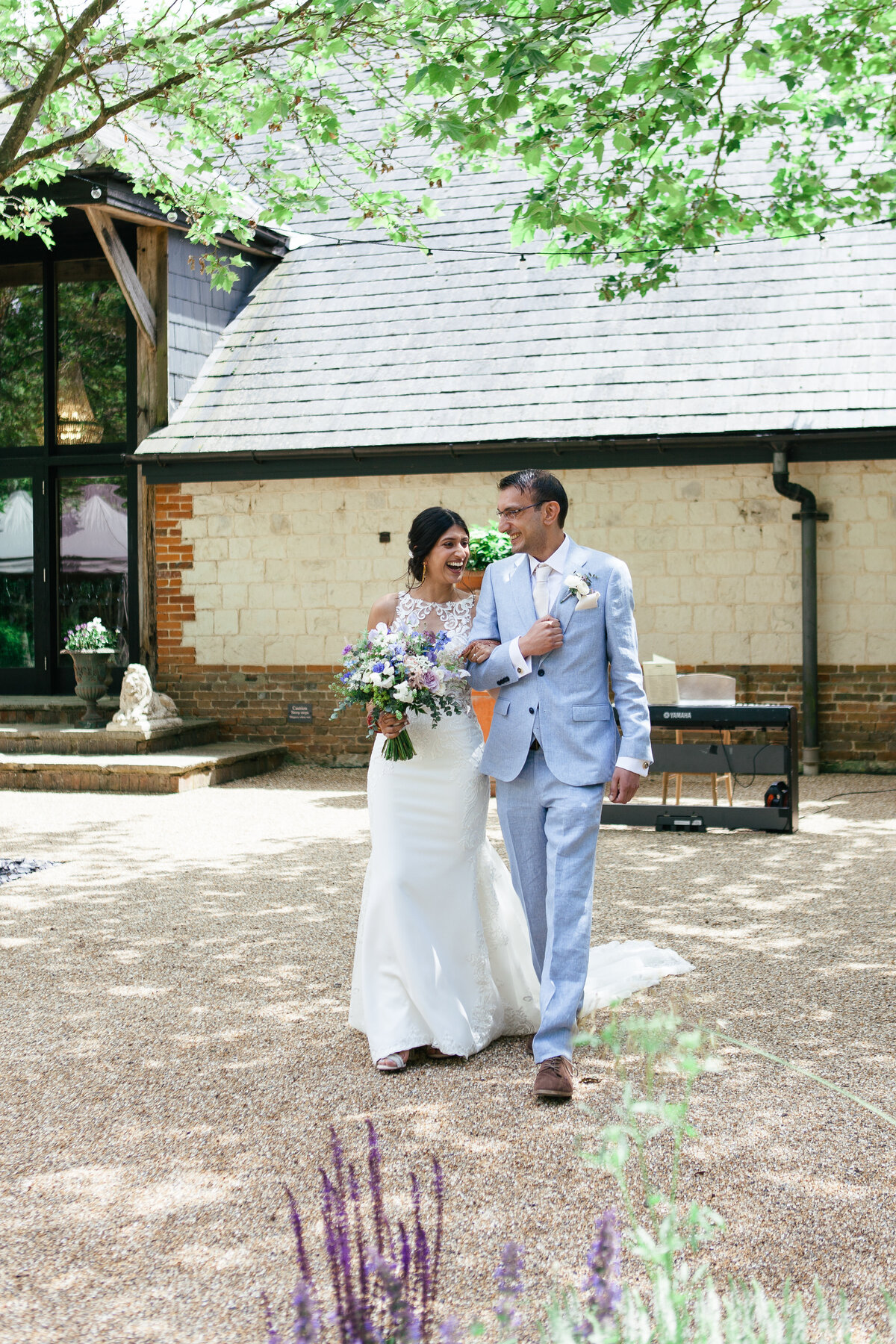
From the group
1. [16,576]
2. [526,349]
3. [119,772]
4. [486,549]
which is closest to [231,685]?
[119,772]

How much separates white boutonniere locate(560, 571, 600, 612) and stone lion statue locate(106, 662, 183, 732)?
26.0 feet

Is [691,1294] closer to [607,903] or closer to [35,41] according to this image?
[607,903]

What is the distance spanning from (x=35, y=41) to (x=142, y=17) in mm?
1176

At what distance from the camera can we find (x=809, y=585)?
10656 mm

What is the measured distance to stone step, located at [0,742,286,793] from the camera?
1041cm

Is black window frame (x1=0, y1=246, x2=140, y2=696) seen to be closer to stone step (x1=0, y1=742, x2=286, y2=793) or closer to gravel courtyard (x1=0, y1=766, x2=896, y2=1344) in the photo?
stone step (x1=0, y1=742, x2=286, y2=793)

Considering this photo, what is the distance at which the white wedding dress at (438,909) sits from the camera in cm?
409

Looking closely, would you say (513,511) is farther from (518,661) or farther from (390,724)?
(390,724)

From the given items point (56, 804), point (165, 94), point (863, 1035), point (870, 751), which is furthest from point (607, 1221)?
point (870, 751)

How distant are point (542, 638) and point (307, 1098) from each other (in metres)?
1.59

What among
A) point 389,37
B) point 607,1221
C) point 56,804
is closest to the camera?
point 607,1221

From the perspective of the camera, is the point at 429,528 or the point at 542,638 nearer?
the point at 542,638

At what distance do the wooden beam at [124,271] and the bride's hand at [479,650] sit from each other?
30.2 ft

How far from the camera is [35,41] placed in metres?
8.35
